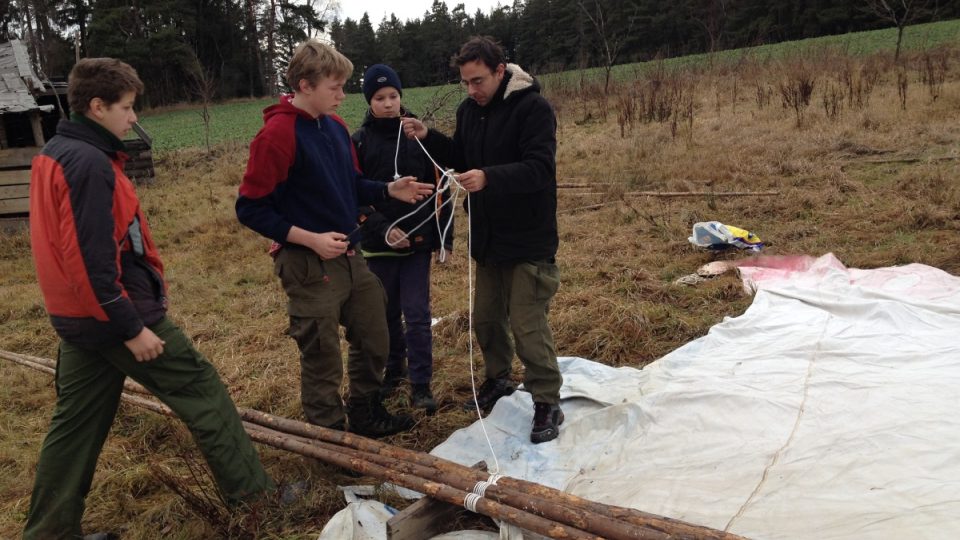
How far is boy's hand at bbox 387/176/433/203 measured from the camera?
322cm

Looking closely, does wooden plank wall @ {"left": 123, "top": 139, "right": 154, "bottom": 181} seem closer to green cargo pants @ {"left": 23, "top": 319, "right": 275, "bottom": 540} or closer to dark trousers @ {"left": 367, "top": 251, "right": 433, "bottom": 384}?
dark trousers @ {"left": 367, "top": 251, "right": 433, "bottom": 384}

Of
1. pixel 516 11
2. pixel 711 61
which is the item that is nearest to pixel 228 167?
pixel 711 61

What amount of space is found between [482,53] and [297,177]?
102 cm

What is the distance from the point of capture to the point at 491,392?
12.6 ft

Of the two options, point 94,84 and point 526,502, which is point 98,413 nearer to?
point 94,84

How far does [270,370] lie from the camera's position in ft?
15.0

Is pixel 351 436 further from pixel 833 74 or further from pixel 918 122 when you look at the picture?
pixel 833 74

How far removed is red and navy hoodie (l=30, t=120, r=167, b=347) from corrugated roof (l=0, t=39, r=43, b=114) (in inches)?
430

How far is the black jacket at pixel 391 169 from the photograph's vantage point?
3.69 meters

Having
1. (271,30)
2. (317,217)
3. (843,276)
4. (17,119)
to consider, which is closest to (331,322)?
(317,217)

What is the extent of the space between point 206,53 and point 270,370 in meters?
49.1

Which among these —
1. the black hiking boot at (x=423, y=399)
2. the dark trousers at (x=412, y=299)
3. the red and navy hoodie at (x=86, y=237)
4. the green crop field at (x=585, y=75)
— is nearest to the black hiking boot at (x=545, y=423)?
the black hiking boot at (x=423, y=399)

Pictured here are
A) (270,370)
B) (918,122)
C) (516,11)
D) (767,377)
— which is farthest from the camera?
(516,11)

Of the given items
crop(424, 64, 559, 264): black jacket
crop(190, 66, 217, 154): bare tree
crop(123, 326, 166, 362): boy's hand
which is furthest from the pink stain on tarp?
crop(190, 66, 217, 154): bare tree
